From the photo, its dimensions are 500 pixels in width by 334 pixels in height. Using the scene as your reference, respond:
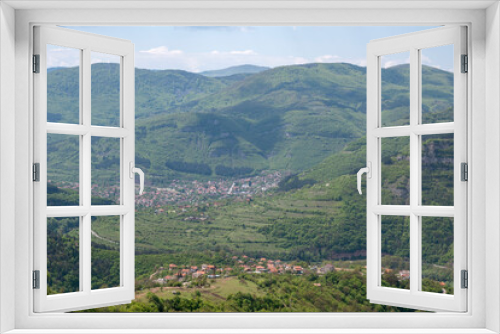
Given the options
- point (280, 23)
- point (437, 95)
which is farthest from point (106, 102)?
point (437, 95)

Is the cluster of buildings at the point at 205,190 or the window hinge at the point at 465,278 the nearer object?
the window hinge at the point at 465,278

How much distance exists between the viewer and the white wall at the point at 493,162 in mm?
2059

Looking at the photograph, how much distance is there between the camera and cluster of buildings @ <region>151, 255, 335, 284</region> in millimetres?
6637

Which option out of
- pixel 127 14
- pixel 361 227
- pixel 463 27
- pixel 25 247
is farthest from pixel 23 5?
pixel 361 227

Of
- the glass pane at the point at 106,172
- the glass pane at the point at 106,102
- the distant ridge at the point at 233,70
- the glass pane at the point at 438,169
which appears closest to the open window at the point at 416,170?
the glass pane at the point at 438,169

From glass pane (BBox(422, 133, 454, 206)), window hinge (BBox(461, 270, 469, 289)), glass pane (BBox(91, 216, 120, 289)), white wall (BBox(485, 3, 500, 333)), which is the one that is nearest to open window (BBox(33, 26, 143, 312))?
window hinge (BBox(461, 270, 469, 289))

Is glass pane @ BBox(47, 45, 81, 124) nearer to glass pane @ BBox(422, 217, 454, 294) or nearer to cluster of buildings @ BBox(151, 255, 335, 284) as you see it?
cluster of buildings @ BBox(151, 255, 335, 284)

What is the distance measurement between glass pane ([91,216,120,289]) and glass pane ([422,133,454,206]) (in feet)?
13.6

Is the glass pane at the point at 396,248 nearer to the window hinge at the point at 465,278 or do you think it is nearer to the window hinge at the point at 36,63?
the window hinge at the point at 465,278

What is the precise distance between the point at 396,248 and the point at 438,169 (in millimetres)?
1291

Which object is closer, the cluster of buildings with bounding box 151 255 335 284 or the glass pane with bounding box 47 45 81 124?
the glass pane with bounding box 47 45 81 124

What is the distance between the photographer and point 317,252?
684cm

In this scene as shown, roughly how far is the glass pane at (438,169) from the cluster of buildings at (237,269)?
7.00 feet

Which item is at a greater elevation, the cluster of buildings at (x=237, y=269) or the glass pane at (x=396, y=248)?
the glass pane at (x=396, y=248)
